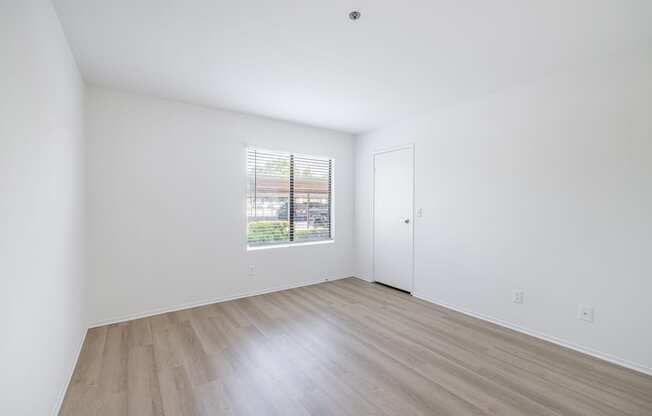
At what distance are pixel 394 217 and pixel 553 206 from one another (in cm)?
200

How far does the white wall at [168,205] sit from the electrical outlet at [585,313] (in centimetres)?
332

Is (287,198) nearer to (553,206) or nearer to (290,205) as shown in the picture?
(290,205)

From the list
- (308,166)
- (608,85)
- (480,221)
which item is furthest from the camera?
(308,166)

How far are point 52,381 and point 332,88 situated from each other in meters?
3.19

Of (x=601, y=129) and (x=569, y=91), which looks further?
(x=569, y=91)

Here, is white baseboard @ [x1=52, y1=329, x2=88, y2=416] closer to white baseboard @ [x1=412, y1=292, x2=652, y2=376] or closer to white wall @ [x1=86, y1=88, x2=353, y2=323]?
white wall @ [x1=86, y1=88, x2=353, y2=323]

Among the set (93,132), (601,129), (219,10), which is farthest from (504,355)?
(93,132)

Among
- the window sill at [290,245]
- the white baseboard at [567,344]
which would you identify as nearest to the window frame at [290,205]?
the window sill at [290,245]

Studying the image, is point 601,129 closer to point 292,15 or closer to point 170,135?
point 292,15

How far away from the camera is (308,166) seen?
15.2 ft

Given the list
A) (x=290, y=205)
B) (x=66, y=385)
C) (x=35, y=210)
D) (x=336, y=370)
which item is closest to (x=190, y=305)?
(x=66, y=385)

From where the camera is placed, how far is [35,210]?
1.49 metres

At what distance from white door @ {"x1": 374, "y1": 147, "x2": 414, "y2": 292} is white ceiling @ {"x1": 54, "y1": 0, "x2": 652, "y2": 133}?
1.26m

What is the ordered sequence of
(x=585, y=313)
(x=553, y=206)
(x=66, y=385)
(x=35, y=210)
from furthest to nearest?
(x=553, y=206) → (x=585, y=313) → (x=66, y=385) → (x=35, y=210)
